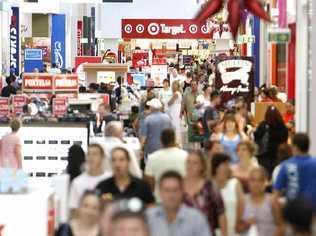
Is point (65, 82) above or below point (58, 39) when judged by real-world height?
below

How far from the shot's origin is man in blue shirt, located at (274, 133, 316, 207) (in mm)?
9073

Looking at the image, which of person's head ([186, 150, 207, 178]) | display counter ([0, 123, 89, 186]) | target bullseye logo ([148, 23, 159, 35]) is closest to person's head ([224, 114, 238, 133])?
person's head ([186, 150, 207, 178])

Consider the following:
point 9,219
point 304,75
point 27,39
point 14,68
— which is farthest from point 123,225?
point 27,39

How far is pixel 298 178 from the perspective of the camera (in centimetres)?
916

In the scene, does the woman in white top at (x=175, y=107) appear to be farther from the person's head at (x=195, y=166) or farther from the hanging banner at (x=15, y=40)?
the hanging banner at (x=15, y=40)

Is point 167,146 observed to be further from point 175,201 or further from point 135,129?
point 135,129

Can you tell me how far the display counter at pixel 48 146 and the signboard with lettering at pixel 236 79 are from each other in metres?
6.55

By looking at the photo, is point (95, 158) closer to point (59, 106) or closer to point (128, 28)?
point (59, 106)

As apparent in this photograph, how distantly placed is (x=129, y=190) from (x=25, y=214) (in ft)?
6.25

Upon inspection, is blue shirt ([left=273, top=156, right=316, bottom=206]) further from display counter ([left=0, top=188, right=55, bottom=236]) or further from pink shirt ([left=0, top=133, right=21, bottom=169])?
pink shirt ([left=0, top=133, right=21, bottom=169])

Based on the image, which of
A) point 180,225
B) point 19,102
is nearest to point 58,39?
point 19,102

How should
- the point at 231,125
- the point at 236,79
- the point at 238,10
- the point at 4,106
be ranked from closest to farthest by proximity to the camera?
the point at 238,10 < the point at 231,125 < the point at 4,106 < the point at 236,79

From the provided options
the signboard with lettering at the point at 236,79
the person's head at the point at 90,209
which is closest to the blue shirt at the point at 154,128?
the signboard with lettering at the point at 236,79

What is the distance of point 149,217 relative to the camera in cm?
703
